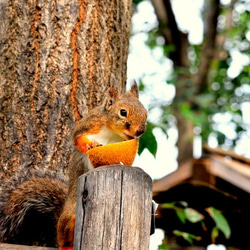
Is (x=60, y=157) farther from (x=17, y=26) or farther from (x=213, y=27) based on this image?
(x=213, y=27)

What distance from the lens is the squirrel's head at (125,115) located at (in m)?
1.64

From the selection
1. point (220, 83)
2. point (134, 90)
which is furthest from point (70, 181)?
point (220, 83)

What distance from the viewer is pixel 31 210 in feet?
6.02

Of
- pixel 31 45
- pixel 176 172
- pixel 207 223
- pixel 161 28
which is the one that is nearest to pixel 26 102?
pixel 31 45

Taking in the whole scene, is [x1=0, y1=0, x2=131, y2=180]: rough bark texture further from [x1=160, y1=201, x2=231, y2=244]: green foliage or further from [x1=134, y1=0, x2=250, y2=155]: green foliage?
[x1=134, y1=0, x2=250, y2=155]: green foliage

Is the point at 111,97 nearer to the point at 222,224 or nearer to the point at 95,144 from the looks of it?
the point at 95,144

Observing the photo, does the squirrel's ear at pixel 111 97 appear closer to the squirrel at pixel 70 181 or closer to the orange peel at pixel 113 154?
the squirrel at pixel 70 181

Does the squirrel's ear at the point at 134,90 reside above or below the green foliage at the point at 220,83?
below

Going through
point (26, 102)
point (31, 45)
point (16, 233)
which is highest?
point (31, 45)

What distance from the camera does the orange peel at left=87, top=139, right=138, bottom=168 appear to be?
138 cm

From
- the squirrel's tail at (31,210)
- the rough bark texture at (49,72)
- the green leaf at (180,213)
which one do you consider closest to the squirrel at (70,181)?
the squirrel's tail at (31,210)

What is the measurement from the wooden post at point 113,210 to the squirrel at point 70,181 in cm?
29

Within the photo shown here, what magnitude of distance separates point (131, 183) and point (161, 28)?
523 centimetres

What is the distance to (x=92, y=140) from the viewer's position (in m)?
1.70
